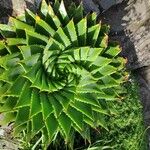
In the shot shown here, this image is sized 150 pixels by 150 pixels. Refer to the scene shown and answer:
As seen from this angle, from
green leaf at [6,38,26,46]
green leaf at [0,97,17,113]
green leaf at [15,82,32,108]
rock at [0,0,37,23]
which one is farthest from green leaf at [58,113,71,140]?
rock at [0,0,37,23]

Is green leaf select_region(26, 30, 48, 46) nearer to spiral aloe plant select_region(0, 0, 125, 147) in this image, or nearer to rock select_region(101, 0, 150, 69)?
spiral aloe plant select_region(0, 0, 125, 147)

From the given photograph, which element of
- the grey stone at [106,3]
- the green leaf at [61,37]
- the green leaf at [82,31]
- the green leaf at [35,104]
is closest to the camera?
the green leaf at [35,104]

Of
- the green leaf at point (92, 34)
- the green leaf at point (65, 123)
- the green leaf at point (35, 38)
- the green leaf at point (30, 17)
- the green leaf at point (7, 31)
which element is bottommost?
the green leaf at point (65, 123)

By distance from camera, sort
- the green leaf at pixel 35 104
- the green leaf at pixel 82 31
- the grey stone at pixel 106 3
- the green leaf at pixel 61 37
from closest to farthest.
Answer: the green leaf at pixel 35 104, the green leaf at pixel 61 37, the green leaf at pixel 82 31, the grey stone at pixel 106 3

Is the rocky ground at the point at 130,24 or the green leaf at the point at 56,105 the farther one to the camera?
the rocky ground at the point at 130,24

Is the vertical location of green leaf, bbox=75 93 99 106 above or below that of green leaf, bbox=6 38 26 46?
below

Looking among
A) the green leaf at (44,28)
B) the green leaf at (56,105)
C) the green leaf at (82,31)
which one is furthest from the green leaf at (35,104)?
the green leaf at (82,31)

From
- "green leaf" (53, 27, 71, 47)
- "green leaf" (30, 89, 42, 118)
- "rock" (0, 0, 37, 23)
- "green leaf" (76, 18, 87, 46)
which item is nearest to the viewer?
"green leaf" (30, 89, 42, 118)

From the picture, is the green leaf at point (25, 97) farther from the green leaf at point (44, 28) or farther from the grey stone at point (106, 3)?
the grey stone at point (106, 3)

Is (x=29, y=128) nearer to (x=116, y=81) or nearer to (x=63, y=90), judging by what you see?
(x=63, y=90)
